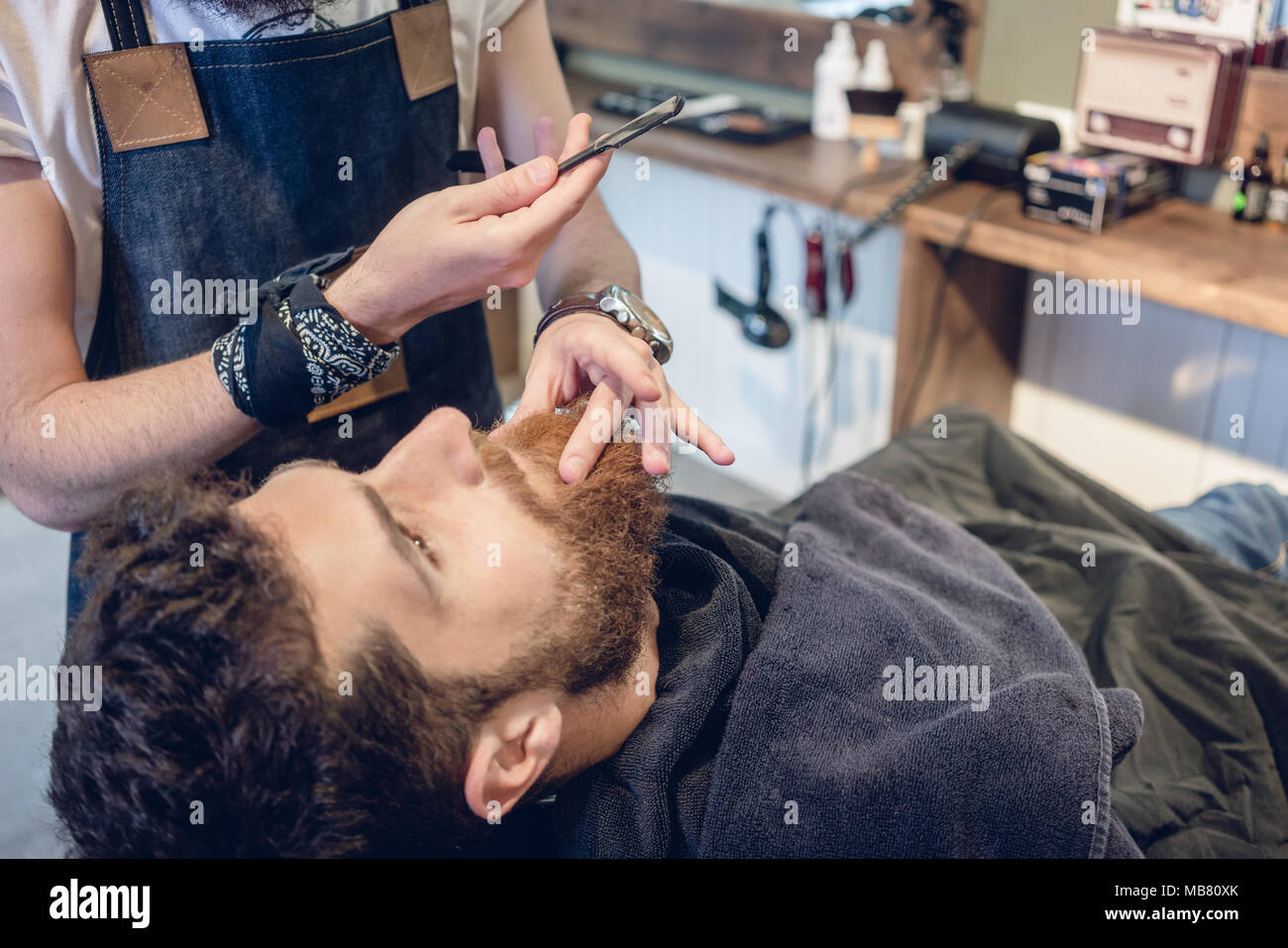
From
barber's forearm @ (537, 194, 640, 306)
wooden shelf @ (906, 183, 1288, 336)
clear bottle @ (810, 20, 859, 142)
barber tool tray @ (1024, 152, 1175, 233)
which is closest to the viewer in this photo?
barber's forearm @ (537, 194, 640, 306)

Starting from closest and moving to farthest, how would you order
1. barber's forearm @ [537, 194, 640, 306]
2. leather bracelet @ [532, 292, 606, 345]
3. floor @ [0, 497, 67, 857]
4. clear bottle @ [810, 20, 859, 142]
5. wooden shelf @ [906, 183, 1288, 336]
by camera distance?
leather bracelet @ [532, 292, 606, 345] → barber's forearm @ [537, 194, 640, 306] → wooden shelf @ [906, 183, 1288, 336] → floor @ [0, 497, 67, 857] → clear bottle @ [810, 20, 859, 142]

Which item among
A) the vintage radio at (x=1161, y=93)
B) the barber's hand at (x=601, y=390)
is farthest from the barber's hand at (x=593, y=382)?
the vintage radio at (x=1161, y=93)

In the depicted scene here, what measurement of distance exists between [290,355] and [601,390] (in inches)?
12.2

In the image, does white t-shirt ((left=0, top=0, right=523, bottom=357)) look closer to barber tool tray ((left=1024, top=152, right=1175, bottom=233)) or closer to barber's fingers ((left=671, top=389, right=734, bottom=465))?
barber's fingers ((left=671, top=389, right=734, bottom=465))

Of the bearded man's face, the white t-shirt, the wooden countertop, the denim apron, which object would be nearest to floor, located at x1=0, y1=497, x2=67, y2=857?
the denim apron

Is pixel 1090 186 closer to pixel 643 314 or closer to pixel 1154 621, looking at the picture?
pixel 1154 621

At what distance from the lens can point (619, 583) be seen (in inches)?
44.3

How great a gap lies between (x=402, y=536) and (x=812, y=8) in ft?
6.67

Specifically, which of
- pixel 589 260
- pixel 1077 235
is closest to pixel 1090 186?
pixel 1077 235

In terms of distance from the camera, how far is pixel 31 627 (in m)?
2.67

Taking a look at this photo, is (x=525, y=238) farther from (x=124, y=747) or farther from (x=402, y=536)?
(x=124, y=747)

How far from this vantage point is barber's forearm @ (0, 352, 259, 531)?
41.7 inches

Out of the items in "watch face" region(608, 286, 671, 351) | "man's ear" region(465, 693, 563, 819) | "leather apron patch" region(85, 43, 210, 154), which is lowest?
"man's ear" region(465, 693, 563, 819)
